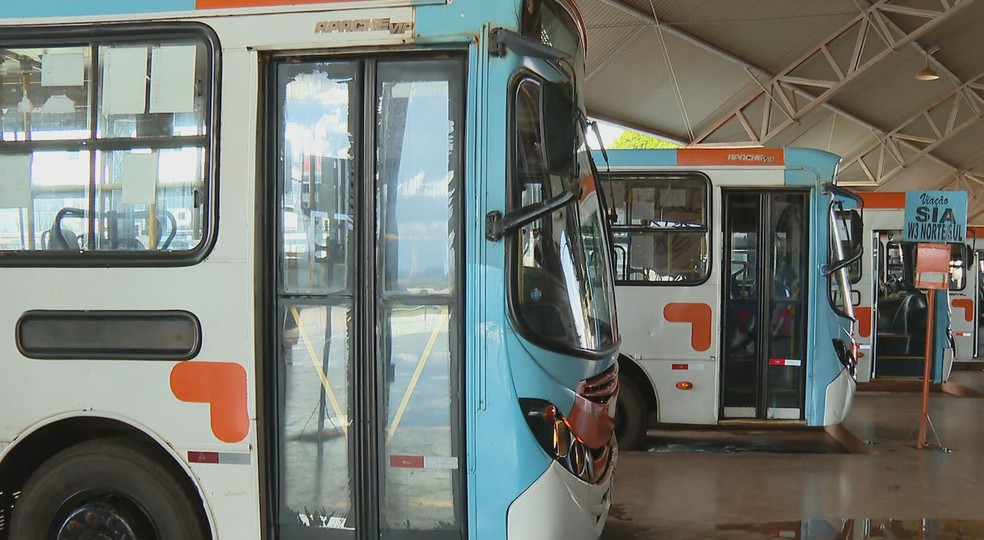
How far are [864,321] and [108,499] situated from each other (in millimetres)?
10642

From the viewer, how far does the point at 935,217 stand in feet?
27.6

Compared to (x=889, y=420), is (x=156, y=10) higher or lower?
higher

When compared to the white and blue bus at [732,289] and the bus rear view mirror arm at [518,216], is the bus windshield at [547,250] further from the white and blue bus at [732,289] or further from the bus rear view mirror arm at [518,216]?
the white and blue bus at [732,289]

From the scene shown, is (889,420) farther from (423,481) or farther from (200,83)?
(200,83)

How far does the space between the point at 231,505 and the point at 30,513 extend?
1021 mm

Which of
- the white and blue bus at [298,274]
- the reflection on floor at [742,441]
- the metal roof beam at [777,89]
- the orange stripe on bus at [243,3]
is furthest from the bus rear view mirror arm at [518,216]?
the metal roof beam at [777,89]

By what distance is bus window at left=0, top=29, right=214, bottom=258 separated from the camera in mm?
3832

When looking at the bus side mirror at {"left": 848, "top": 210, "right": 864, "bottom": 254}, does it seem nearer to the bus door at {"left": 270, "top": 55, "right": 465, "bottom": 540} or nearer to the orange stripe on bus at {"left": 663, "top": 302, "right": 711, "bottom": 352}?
the orange stripe on bus at {"left": 663, "top": 302, "right": 711, "bottom": 352}

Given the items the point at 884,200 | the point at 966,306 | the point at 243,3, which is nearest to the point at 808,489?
the point at 243,3

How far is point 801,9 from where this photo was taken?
627 inches

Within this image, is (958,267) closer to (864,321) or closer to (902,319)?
(902,319)

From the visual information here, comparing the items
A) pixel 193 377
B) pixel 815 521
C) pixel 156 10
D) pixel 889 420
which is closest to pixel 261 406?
pixel 193 377

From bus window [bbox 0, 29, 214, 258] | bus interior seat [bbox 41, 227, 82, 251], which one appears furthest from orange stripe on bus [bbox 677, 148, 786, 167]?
bus interior seat [bbox 41, 227, 82, 251]

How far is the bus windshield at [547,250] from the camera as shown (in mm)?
3619
